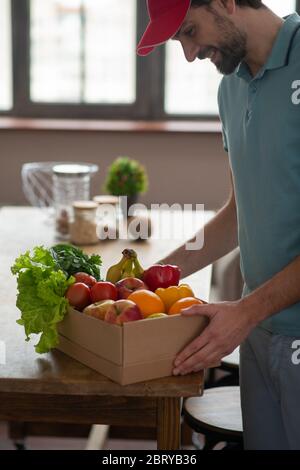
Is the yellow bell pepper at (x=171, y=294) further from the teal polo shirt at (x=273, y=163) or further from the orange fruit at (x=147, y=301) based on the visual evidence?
the teal polo shirt at (x=273, y=163)

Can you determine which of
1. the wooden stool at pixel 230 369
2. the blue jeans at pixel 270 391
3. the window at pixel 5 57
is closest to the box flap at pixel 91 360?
the blue jeans at pixel 270 391

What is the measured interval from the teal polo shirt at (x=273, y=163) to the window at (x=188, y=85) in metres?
2.86

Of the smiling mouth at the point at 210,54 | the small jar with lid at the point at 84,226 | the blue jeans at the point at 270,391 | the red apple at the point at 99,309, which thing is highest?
the smiling mouth at the point at 210,54

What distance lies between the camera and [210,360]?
1.55 meters

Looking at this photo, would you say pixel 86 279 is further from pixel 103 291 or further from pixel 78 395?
pixel 78 395

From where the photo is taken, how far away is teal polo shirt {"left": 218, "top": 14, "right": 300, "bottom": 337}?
5.48 feet

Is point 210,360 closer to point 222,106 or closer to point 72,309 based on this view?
point 72,309

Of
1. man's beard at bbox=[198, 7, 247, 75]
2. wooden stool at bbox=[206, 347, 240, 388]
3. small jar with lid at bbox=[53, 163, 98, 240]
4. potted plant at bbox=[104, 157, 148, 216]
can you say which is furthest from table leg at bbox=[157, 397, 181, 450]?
potted plant at bbox=[104, 157, 148, 216]

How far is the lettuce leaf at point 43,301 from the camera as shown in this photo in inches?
62.0

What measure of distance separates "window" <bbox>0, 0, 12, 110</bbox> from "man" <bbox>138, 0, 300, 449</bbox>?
3024 millimetres

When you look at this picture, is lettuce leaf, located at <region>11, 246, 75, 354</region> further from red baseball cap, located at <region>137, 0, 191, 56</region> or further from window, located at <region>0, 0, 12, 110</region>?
window, located at <region>0, 0, 12, 110</region>

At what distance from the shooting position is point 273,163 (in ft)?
5.54

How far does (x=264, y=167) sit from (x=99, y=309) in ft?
1.55

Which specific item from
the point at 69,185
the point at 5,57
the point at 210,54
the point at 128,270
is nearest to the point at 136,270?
the point at 128,270
